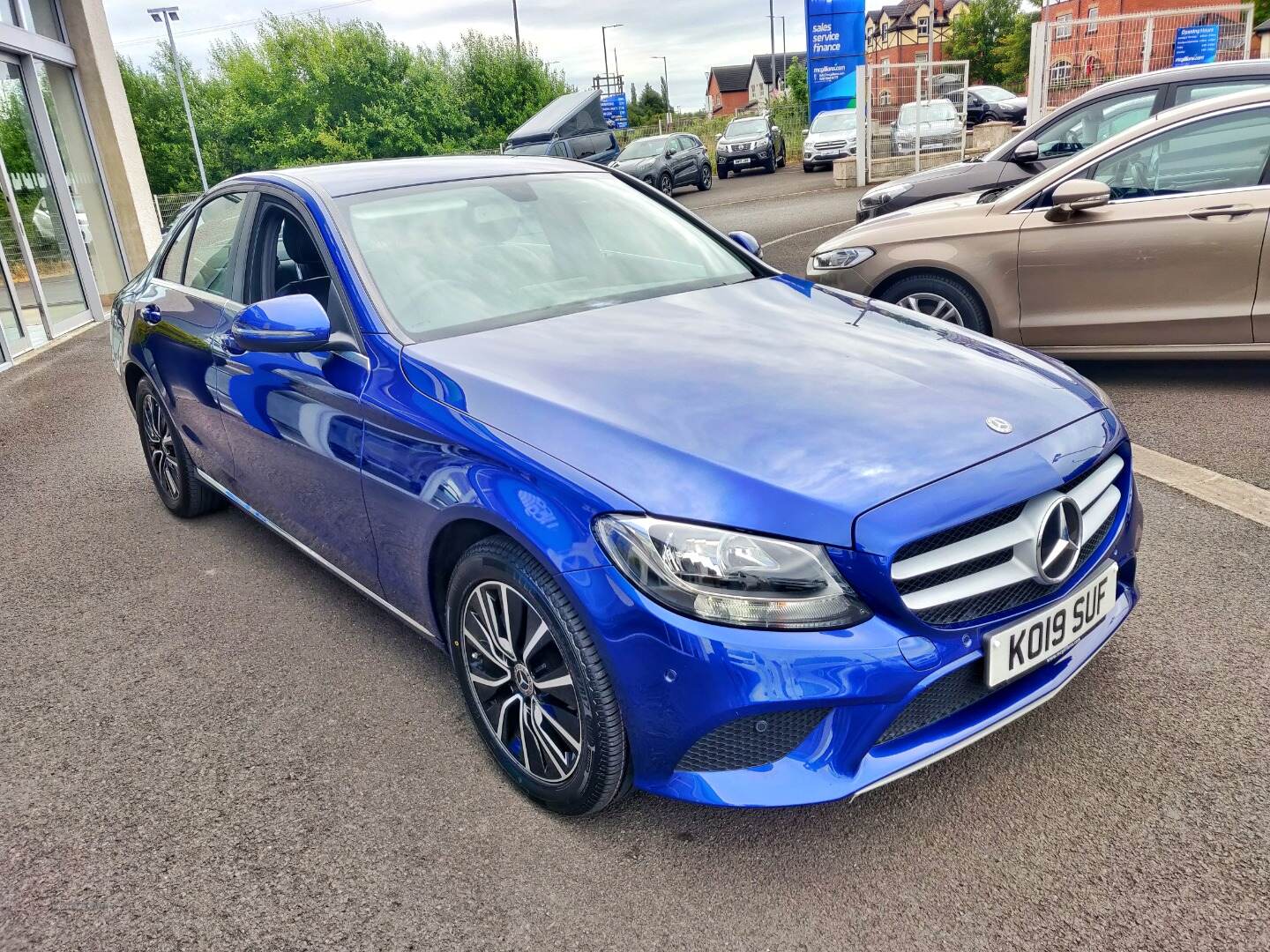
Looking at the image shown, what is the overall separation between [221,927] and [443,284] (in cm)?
185

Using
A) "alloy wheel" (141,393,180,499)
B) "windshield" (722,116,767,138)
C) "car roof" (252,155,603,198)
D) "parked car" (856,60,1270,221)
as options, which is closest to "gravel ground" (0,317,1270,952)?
"alloy wheel" (141,393,180,499)

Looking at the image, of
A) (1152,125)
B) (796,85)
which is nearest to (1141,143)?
(1152,125)

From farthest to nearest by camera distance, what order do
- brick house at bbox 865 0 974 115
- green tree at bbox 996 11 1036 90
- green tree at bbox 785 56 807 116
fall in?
brick house at bbox 865 0 974 115
green tree at bbox 996 11 1036 90
green tree at bbox 785 56 807 116

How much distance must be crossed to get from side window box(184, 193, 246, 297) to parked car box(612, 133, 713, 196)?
1959cm

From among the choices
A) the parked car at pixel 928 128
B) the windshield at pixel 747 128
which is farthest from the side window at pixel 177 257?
the windshield at pixel 747 128

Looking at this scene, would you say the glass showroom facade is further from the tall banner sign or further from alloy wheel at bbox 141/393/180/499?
the tall banner sign

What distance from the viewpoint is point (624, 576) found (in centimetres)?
209

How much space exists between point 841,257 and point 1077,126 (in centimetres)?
311

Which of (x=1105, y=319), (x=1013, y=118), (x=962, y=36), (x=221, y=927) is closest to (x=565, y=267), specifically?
(x=221, y=927)

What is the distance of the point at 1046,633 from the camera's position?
7.36 ft

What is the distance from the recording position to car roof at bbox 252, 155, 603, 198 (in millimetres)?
3467

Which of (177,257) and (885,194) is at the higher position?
(177,257)

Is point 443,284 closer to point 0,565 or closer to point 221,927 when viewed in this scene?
point 221,927

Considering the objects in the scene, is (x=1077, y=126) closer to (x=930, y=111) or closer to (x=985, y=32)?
(x=930, y=111)
